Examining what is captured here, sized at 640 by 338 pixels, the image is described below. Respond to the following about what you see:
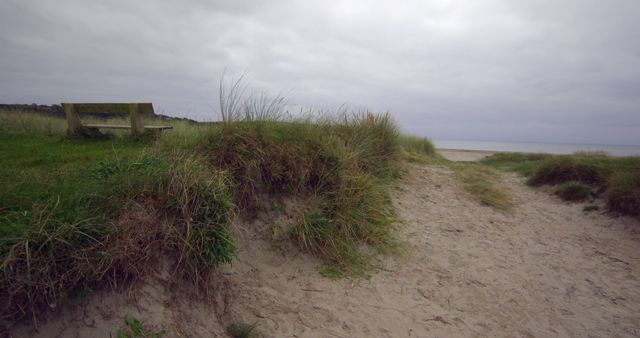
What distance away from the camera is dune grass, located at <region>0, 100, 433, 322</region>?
209cm

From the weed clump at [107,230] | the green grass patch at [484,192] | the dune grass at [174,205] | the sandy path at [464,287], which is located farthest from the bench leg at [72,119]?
the green grass patch at [484,192]

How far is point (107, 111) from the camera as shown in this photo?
6668 millimetres

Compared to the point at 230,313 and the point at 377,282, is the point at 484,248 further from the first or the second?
the point at 230,313

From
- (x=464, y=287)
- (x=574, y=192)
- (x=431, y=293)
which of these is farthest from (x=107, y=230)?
(x=574, y=192)

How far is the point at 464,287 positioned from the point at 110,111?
6889 mm

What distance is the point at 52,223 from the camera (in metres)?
2.18

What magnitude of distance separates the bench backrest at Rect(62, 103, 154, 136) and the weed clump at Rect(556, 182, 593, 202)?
8.57m

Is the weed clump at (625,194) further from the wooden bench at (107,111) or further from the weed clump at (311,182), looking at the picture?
the wooden bench at (107,111)

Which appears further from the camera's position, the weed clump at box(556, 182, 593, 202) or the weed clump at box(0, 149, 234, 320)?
the weed clump at box(556, 182, 593, 202)

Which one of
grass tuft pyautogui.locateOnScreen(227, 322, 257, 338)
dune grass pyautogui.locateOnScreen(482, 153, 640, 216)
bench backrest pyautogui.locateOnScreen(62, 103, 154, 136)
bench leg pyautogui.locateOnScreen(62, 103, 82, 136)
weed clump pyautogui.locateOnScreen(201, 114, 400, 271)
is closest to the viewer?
grass tuft pyautogui.locateOnScreen(227, 322, 257, 338)

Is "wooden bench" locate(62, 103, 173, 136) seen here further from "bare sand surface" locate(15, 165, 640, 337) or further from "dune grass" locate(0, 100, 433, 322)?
"bare sand surface" locate(15, 165, 640, 337)

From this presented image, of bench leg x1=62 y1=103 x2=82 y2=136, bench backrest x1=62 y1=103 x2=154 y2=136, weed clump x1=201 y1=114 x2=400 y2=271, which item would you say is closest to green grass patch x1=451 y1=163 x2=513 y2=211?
weed clump x1=201 y1=114 x2=400 y2=271

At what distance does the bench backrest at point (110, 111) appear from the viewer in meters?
6.31

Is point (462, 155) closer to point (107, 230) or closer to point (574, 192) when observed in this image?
point (574, 192)
